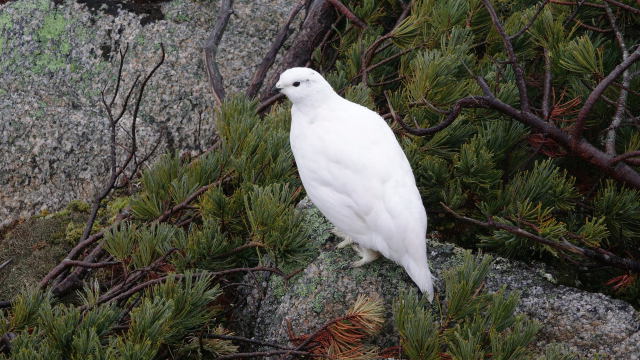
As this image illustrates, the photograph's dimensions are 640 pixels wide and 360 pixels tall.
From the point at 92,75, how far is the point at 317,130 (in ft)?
4.68

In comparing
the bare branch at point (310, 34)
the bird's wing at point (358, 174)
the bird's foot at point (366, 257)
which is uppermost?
the bare branch at point (310, 34)

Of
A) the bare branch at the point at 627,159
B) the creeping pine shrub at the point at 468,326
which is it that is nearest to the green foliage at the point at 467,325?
the creeping pine shrub at the point at 468,326

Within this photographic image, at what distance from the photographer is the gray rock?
1761mm

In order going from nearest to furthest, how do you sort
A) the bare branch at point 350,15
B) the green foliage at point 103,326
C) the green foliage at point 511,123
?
the green foliage at point 103,326, the green foliage at point 511,123, the bare branch at point 350,15

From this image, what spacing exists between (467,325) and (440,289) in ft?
1.39

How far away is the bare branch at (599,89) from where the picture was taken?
5.46ft

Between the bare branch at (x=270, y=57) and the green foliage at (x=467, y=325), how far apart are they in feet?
4.95

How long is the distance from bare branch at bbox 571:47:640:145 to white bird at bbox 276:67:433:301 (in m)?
0.45

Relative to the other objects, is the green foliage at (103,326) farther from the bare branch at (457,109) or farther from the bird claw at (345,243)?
the bare branch at (457,109)

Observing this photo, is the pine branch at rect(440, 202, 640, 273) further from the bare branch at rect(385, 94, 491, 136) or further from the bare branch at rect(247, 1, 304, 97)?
the bare branch at rect(247, 1, 304, 97)

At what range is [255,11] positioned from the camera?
122 inches

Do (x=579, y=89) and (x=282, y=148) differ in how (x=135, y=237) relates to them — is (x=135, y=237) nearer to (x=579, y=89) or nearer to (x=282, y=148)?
(x=282, y=148)

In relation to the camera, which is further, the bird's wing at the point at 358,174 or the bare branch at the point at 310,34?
the bare branch at the point at 310,34

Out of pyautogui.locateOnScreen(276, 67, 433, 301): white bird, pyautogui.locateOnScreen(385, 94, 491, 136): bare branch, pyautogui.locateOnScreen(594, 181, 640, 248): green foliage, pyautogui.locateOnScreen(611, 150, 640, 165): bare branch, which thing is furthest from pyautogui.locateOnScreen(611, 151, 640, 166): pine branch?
pyautogui.locateOnScreen(276, 67, 433, 301): white bird
